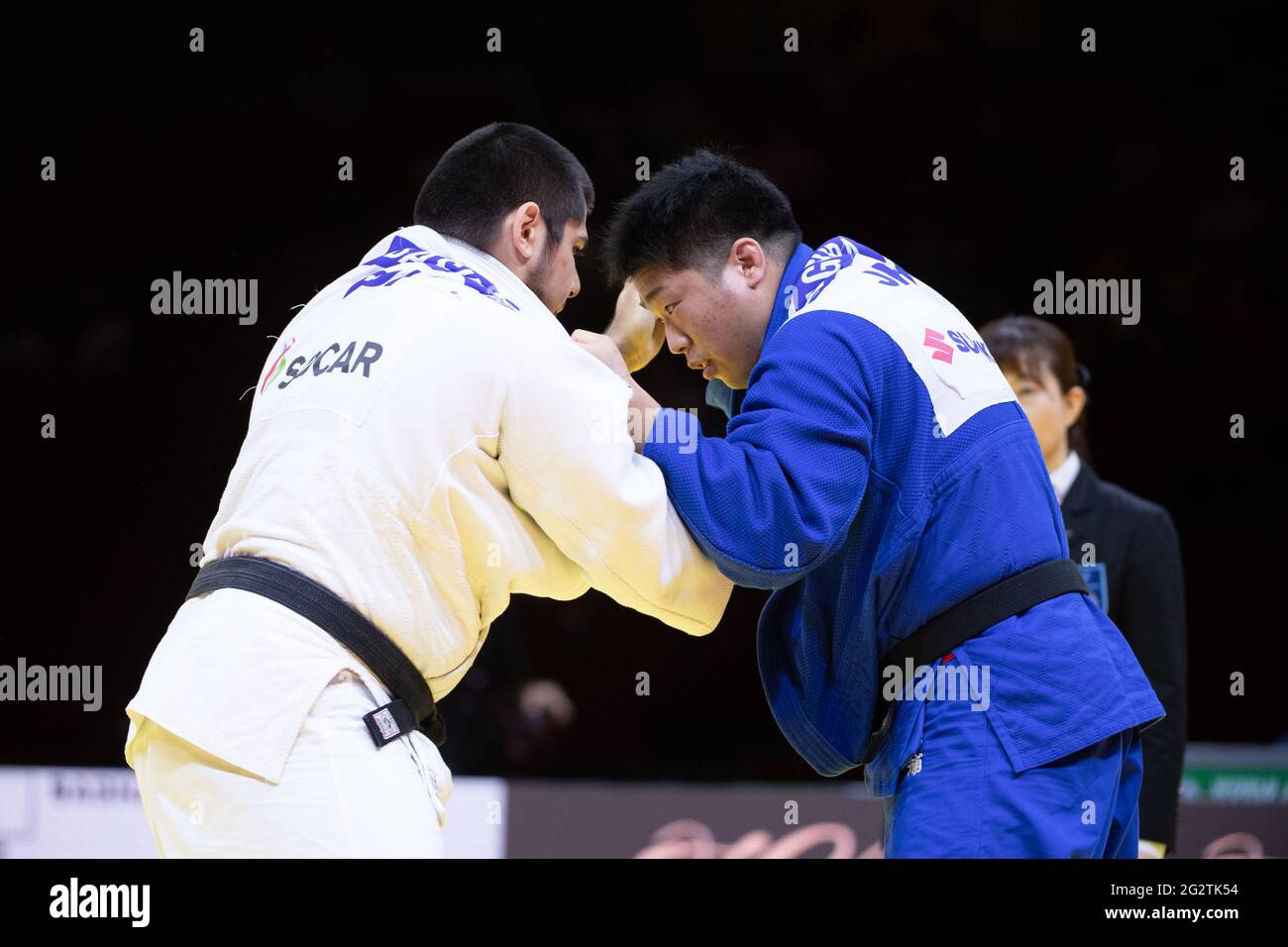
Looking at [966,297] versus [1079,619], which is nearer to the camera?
[1079,619]

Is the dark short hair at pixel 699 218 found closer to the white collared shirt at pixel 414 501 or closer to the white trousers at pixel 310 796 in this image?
the white collared shirt at pixel 414 501

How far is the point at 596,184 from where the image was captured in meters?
5.35

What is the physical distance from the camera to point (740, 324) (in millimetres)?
2721

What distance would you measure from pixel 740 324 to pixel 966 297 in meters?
3.06

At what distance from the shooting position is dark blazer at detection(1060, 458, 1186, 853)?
3.69 metres

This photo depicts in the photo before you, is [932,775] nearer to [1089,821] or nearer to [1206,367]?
[1089,821]

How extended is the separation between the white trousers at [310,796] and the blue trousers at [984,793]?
800 mm

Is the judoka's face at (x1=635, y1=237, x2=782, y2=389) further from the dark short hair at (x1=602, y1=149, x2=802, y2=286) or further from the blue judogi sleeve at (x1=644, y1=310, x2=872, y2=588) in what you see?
the blue judogi sleeve at (x1=644, y1=310, x2=872, y2=588)

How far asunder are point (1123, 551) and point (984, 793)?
5.91 ft

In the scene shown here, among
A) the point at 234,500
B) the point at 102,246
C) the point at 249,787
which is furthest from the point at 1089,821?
the point at 102,246

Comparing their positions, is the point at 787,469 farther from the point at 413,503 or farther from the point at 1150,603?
the point at 1150,603

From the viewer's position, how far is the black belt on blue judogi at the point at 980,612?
232cm

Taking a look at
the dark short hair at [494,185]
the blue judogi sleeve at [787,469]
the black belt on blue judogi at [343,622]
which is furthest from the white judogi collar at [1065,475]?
the black belt on blue judogi at [343,622]

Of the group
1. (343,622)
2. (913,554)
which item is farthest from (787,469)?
(343,622)
